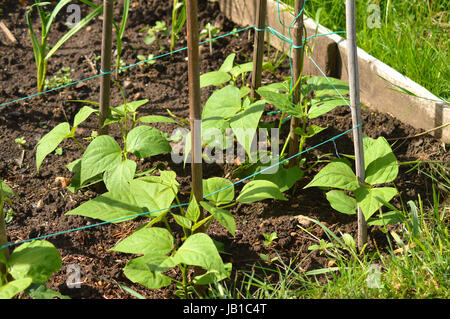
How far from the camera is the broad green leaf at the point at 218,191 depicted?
1.97m

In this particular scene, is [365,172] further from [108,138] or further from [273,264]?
[108,138]

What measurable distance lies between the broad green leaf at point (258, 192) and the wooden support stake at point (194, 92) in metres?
0.17

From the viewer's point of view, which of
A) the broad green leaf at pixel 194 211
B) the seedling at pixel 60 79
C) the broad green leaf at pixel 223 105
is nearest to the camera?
the broad green leaf at pixel 194 211

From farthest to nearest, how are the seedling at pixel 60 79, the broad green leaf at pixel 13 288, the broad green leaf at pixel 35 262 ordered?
the seedling at pixel 60 79, the broad green leaf at pixel 35 262, the broad green leaf at pixel 13 288

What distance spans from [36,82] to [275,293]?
172 cm

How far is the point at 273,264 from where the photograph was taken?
203cm

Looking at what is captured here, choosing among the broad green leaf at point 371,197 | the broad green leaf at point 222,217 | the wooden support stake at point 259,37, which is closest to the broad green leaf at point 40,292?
the broad green leaf at point 222,217

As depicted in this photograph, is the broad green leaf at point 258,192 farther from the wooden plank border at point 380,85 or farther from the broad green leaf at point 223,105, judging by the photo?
the wooden plank border at point 380,85

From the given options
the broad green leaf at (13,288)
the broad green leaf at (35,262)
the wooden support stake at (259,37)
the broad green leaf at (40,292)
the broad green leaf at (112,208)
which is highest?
the wooden support stake at (259,37)

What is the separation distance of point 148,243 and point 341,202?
698 millimetres

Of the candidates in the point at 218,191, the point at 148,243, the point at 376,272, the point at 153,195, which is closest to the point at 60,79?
the point at 153,195

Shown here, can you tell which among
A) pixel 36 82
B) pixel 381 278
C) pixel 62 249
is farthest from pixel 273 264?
pixel 36 82

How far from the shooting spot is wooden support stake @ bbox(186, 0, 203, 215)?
1.66m

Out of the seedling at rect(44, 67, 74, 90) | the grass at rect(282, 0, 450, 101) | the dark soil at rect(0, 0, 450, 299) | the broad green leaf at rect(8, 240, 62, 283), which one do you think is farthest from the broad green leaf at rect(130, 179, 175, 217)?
the seedling at rect(44, 67, 74, 90)
